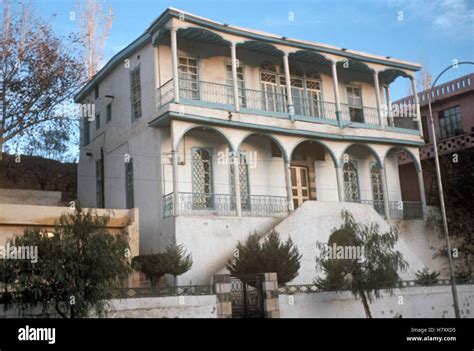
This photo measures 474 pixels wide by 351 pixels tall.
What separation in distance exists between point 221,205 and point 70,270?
844 centimetres

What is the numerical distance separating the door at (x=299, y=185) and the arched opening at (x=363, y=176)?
5.52 feet

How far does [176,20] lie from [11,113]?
864cm

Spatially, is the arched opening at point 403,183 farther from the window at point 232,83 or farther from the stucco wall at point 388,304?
the window at point 232,83

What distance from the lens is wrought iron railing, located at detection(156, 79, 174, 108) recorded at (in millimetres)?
18891

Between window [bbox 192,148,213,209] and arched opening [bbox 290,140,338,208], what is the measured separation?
3.84m

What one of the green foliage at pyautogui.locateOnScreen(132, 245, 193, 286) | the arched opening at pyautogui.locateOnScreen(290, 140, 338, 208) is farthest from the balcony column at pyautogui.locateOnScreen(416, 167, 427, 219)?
the green foliage at pyautogui.locateOnScreen(132, 245, 193, 286)

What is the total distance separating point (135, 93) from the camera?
21.1m

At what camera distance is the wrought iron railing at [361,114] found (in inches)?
949
